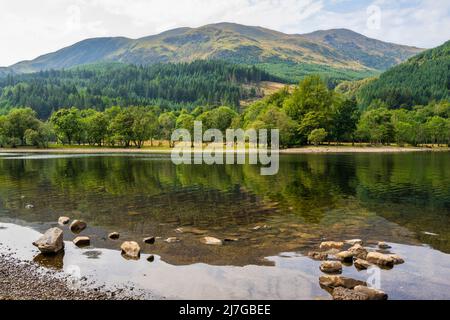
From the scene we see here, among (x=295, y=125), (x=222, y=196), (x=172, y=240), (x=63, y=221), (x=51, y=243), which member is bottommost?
(x=222, y=196)

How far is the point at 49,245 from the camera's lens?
2453 cm

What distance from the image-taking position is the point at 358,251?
2362 centimetres

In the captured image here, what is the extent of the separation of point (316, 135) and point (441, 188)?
10743cm

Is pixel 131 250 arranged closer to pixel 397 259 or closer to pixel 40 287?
pixel 40 287

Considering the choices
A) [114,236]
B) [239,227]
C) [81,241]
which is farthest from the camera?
[239,227]

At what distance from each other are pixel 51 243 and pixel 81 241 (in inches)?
90.0

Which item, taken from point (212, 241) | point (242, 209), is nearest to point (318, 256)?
point (212, 241)

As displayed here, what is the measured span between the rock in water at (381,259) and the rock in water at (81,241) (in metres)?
18.2

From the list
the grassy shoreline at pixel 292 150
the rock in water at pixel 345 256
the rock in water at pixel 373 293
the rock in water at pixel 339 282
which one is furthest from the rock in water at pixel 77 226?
the grassy shoreline at pixel 292 150

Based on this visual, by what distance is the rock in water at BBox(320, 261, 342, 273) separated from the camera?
825 inches

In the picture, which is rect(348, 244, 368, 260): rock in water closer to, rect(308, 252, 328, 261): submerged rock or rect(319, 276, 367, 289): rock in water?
rect(308, 252, 328, 261): submerged rock

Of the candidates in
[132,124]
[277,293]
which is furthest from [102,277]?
[132,124]

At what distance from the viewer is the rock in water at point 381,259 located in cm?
2197
